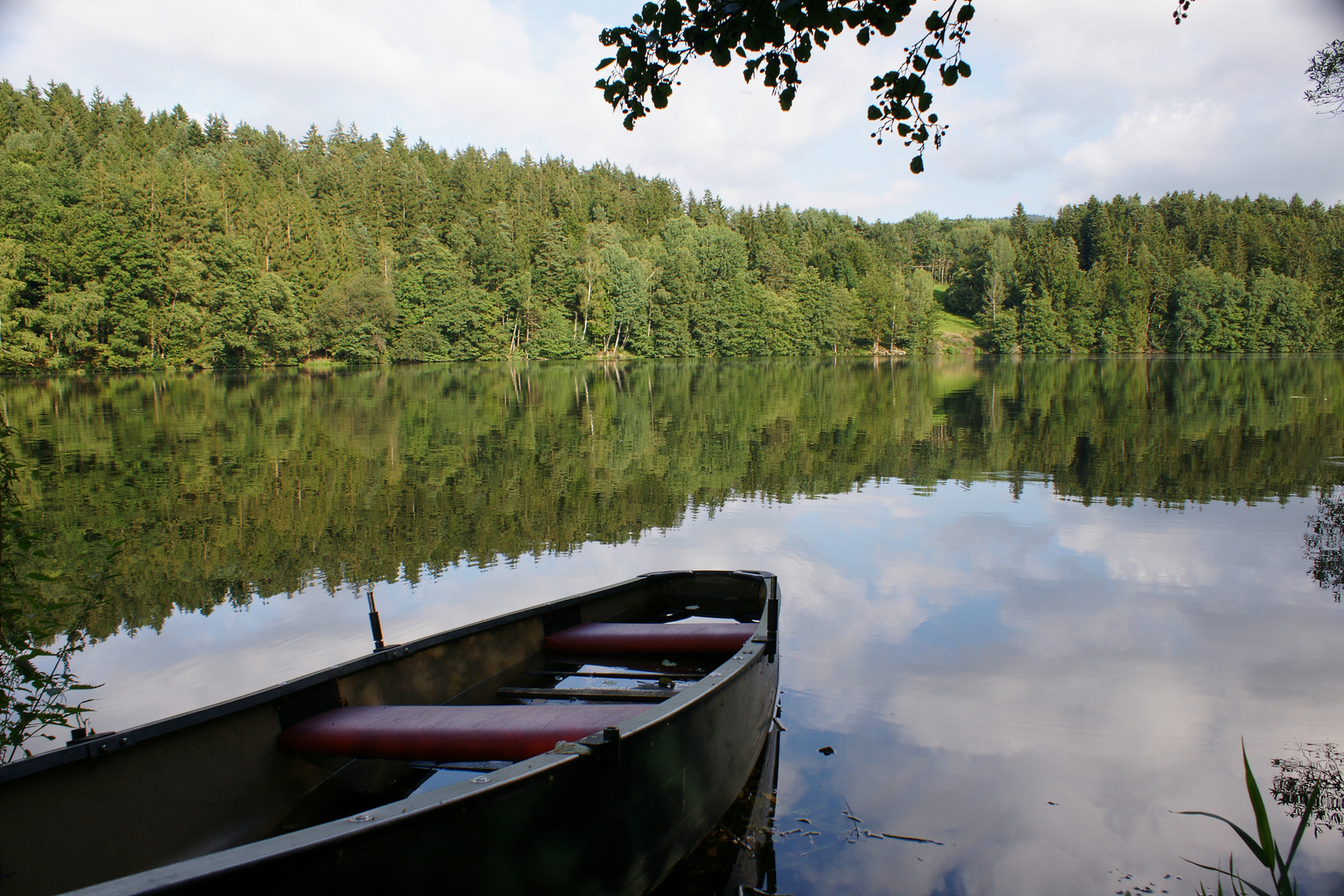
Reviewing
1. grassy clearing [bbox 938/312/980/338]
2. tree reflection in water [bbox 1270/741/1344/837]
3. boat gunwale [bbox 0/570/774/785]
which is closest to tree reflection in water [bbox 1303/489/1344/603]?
tree reflection in water [bbox 1270/741/1344/837]

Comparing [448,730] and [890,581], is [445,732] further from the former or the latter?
[890,581]

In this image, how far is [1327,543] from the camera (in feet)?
39.1

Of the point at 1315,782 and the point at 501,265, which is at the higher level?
the point at 501,265

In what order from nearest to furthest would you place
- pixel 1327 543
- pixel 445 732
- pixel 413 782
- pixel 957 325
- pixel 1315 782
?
1. pixel 445 732
2. pixel 413 782
3. pixel 1315 782
4. pixel 1327 543
5. pixel 957 325

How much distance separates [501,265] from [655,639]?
83.7 metres

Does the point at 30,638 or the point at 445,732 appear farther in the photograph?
the point at 30,638

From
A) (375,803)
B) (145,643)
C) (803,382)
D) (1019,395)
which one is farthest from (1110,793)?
(803,382)

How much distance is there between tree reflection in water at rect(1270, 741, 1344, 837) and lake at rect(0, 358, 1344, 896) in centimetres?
4

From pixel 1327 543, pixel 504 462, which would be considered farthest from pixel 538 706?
pixel 504 462

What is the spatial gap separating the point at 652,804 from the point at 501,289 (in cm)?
8433

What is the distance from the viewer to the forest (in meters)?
58.2

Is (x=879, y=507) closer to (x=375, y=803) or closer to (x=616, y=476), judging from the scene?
(x=616, y=476)

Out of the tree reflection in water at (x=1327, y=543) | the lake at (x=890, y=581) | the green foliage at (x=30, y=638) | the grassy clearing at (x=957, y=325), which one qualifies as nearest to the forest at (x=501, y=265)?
the grassy clearing at (x=957, y=325)

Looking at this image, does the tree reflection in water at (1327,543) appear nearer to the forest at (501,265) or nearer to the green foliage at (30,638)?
the green foliage at (30,638)
